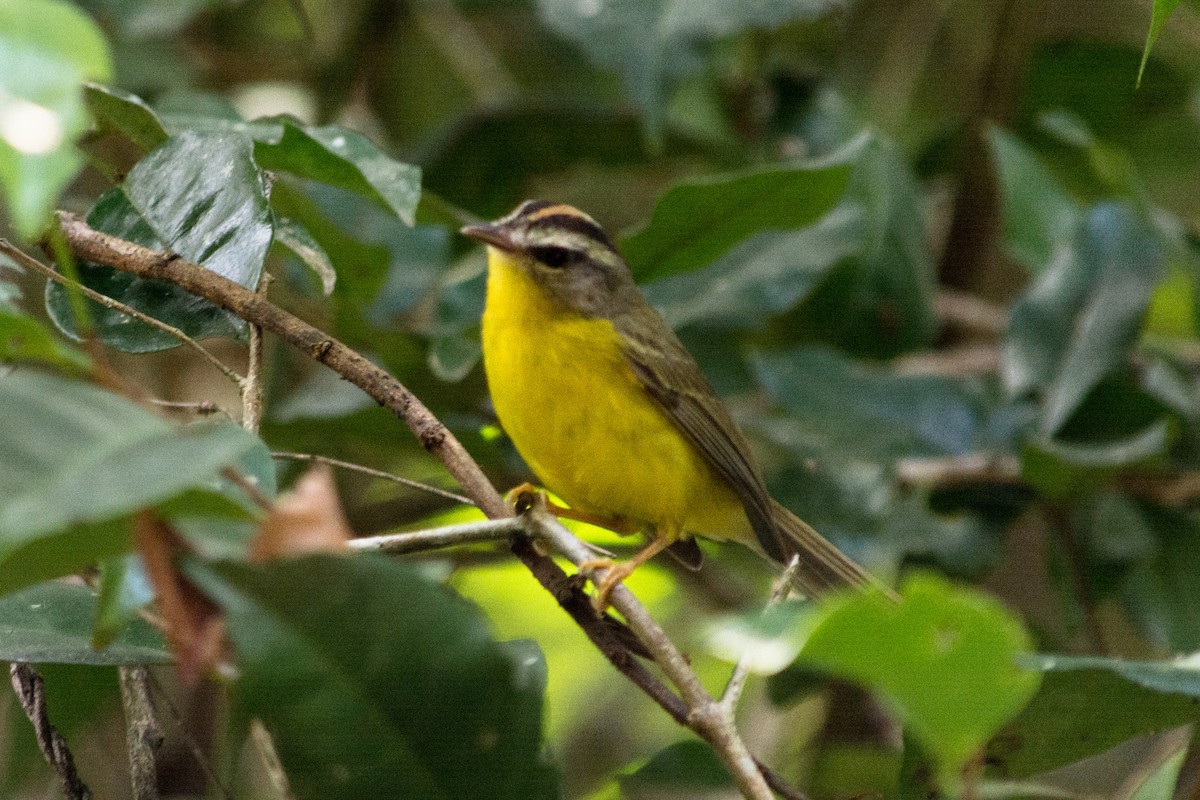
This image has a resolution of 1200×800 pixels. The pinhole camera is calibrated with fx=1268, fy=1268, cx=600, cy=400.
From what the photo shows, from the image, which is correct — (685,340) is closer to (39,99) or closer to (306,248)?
(306,248)

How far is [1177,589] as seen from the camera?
2.97 meters

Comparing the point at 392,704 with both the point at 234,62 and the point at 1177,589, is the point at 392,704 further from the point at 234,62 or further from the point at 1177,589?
the point at 234,62

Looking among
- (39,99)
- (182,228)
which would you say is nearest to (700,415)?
(182,228)

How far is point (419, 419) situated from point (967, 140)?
308 cm

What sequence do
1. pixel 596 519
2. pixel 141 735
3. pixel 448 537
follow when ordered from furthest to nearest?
pixel 596 519, pixel 141 735, pixel 448 537

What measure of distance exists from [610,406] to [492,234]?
18.6 inches

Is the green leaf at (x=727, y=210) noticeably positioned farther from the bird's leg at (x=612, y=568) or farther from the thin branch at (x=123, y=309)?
the thin branch at (x=123, y=309)

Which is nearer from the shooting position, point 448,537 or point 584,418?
point 448,537

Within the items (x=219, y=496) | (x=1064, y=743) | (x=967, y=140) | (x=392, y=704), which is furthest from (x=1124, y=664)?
(x=967, y=140)

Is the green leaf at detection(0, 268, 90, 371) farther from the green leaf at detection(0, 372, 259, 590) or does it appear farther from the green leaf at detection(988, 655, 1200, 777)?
the green leaf at detection(988, 655, 1200, 777)

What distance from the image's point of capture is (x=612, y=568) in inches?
86.4

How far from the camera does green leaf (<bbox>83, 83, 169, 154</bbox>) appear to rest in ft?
5.88

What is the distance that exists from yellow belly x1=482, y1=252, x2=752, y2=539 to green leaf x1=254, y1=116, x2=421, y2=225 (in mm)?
859

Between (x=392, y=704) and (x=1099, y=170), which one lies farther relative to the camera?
(x=1099, y=170)
